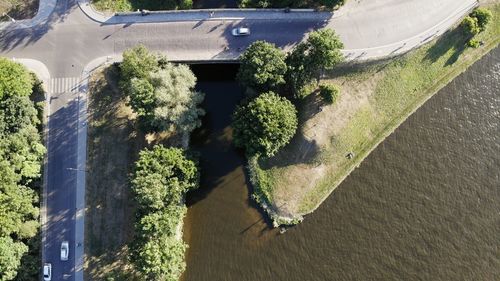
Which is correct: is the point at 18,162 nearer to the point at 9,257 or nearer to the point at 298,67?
the point at 9,257

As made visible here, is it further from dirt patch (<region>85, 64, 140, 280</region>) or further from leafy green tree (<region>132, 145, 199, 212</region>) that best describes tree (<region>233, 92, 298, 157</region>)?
dirt patch (<region>85, 64, 140, 280</region>)

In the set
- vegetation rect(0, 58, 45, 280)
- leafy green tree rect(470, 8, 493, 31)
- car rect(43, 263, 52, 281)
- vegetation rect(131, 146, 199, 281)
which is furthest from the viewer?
leafy green tree rect(470, 8, 493, 31)

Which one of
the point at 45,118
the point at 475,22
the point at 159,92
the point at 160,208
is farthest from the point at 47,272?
the point at 475,22

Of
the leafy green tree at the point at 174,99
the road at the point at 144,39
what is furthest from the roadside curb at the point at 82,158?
the leafy green tree at the point at 174,99

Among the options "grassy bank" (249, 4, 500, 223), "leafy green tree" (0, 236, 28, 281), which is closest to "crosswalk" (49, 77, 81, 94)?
"leafy green tree" (0, 236, 28, 281)

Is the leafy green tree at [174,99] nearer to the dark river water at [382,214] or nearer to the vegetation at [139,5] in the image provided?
the dark river water at [382,214]

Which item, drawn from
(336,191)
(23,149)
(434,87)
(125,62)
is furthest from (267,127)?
(23,149)
